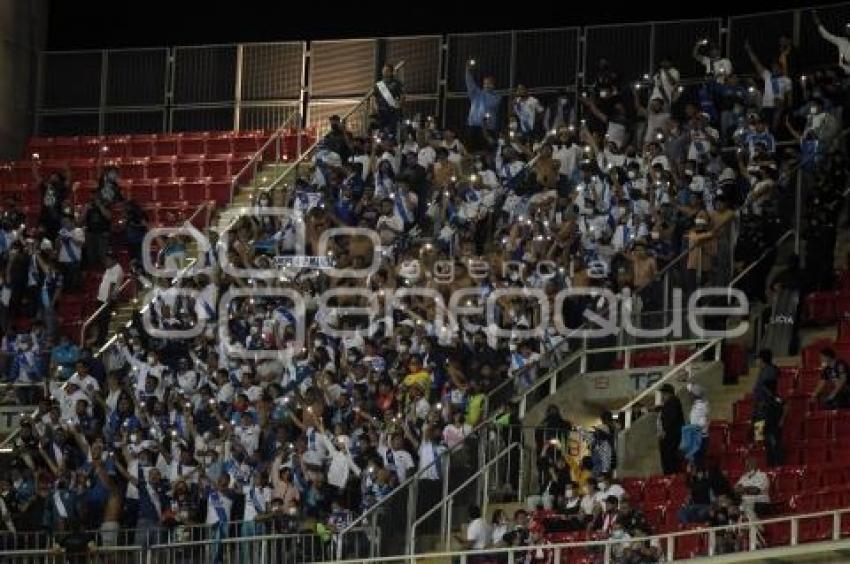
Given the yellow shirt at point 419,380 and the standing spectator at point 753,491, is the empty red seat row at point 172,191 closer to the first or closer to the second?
the yellow shirt at point 419,380

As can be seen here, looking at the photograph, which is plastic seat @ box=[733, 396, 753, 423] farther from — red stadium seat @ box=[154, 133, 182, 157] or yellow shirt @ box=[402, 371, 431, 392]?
red stadium seat @ box=[154, 133, 182, 157]

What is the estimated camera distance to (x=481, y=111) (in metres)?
29.5

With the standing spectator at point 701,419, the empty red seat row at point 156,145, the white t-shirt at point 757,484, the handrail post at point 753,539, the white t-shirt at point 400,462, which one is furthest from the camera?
the empty red seat row at point 156,145

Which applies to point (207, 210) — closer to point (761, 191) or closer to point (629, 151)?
point (629, 151)

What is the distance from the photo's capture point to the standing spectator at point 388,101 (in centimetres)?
2948

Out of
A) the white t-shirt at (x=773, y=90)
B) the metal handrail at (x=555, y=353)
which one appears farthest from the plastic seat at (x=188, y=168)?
the metal handrail at (x=555, y=353)

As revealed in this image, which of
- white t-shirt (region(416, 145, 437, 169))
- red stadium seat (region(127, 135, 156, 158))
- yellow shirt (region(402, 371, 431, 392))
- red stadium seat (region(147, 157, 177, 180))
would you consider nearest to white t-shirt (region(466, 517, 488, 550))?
yellow shirt (region(402, 371, 431, 392))

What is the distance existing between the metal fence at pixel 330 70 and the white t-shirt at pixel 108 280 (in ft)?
13.8

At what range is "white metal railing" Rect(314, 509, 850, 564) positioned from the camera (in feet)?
64.1

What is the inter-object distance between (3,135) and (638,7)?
8713mm

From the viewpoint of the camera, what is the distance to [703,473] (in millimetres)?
20703

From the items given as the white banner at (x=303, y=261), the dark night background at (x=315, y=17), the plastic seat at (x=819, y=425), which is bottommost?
the plastic seat at (x=819, y=425)

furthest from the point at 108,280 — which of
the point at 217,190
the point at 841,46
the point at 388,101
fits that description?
the point at 841,46

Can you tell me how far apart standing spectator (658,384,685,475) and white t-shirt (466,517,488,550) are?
1714mm
